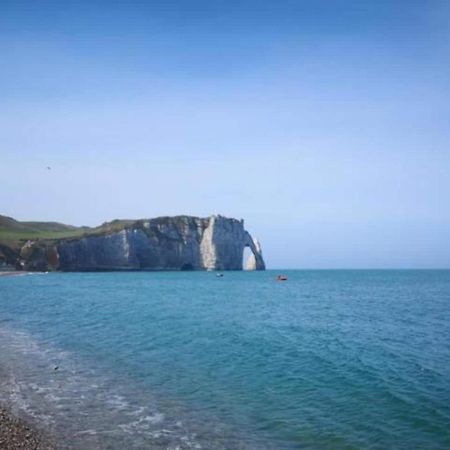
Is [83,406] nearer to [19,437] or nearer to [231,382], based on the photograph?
[19,437]

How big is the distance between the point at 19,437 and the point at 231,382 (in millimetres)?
12686

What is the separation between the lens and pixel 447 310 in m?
70.6

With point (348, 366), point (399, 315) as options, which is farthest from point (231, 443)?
point (399, 315)

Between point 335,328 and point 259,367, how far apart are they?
829 inches

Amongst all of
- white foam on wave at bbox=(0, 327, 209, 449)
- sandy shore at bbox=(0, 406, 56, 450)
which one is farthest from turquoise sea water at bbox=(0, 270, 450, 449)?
sandy shore at bbox=(0, 406, 56, 450)

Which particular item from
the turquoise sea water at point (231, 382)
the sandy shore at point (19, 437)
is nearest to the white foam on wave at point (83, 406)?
the turquoise sea water at point (231, 382)

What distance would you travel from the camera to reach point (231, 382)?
28453 millimetres

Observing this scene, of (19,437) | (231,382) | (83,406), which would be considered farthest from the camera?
(231,382)

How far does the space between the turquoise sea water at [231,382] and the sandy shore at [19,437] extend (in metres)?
0.86

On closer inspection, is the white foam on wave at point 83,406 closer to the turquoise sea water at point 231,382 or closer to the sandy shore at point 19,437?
the turquoise sea water at point 231,382

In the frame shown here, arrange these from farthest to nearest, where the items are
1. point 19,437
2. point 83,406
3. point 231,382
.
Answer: point 231,382 < point 83,406 < point 19,437

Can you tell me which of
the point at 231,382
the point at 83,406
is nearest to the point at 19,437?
the point at 83,406

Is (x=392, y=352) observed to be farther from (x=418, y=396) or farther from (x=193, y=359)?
(x=193, y=359)

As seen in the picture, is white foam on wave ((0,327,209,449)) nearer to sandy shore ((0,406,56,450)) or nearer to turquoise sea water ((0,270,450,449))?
turquoise sea water ((0,270,450,449))
